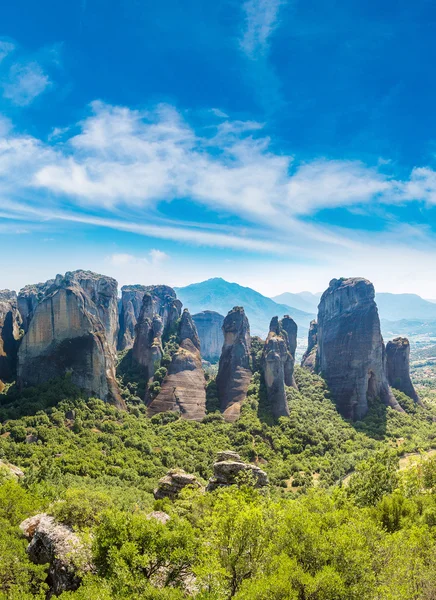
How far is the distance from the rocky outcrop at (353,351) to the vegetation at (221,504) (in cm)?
759

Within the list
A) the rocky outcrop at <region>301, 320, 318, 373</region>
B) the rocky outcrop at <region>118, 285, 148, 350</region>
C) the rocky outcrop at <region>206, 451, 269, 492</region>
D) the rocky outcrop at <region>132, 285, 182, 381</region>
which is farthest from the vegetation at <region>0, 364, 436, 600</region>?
the rocky outcrop at <region>118, 285, 148, 350</region>

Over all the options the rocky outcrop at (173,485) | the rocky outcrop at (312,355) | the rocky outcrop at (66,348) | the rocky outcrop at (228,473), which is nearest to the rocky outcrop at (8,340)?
the rocky outcrop at (66,348)

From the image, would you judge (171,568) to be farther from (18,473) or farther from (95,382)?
(95,382)

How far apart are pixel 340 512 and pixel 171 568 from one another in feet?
37.1

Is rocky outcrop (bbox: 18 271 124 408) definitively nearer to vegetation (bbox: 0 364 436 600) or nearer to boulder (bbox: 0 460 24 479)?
vegetation (bbox: 0 364 436 600)

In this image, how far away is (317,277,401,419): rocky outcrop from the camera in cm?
8662

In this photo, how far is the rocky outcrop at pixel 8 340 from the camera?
66906 mm

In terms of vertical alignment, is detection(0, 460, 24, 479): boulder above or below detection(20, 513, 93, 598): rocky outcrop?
below

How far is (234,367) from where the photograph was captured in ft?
281

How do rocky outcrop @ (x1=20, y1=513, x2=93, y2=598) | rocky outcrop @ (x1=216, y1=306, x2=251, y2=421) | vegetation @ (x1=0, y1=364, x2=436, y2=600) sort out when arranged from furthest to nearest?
rocky outcrop @ (x1=216, y1=306, x2=251, y2=421) → rocky outcrop @ (x1=20, y1=513, x2=93, y2=598) → vegetation @ (x1=0, y1=364, x2=436, y2=600)

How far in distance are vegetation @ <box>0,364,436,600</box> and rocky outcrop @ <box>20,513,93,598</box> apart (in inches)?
29.0

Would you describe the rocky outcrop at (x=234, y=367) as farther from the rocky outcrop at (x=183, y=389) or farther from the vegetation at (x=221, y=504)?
the rocky outcrop at (x=183, y=389)

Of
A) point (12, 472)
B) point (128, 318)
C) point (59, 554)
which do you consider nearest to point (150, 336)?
point (128, 318)

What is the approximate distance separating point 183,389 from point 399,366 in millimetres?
Answer: 60752
